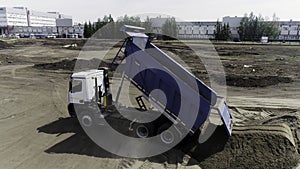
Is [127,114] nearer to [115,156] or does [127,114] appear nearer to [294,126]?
[115,156]

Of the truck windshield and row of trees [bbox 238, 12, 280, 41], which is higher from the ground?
row of trees [bbox 238, 12, 280, 41]

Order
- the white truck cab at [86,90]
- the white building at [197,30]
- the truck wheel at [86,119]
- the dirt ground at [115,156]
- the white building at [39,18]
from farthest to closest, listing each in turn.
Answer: the white building at [39,18], the white building at [197,30], the truck wheel at [86,119], the white truck cab at [86,90], the dirt ground at [115,156]

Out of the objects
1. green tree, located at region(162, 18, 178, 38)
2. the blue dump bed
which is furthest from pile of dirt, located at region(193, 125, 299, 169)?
green tree, located at region(162, 18, 178, 38)

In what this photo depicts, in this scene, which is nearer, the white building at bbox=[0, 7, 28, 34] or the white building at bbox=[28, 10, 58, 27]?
the white building at bbox=[0, 7, 28, 34]

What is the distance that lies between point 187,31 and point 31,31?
7931 centimetres

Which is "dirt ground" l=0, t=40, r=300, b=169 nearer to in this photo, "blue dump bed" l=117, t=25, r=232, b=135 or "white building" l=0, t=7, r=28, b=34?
"blue dump bed" l=117, t=25, r=232, b=135

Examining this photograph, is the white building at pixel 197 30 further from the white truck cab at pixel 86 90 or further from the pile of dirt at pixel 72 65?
the white truck cab at pixel 86 90

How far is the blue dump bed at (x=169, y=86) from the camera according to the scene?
30.2 ft

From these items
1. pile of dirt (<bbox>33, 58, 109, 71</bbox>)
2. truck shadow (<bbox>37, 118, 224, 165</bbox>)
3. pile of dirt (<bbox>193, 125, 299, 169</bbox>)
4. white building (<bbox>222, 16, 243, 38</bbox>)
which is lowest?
truck shadow (<bbox>37, 118, 224, 165</bbox>)

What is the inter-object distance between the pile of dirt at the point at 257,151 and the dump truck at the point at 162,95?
2.09 ft

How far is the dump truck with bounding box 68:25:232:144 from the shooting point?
928 cm

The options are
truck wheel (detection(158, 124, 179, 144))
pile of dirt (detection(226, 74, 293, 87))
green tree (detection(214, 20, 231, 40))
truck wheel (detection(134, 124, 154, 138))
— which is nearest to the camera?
truck wheel (detection(158, 124, 179, 144))

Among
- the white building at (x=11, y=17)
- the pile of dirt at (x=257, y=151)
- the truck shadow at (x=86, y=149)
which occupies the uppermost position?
the white building at (x=11, y=17)

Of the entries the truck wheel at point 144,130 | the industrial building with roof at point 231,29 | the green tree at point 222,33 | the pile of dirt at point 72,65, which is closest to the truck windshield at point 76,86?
the truck wheel at point 144,130
